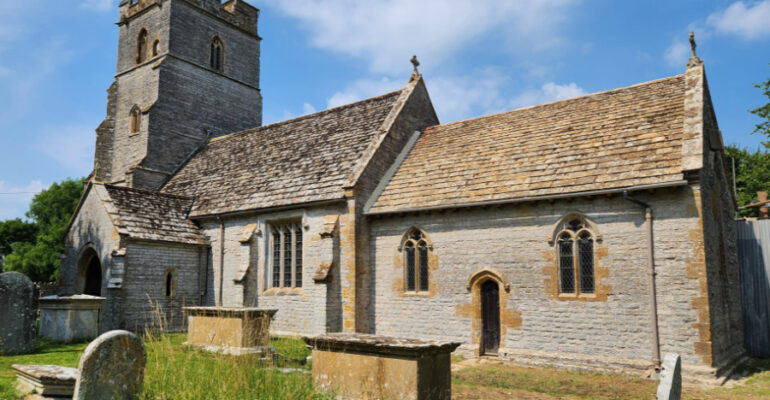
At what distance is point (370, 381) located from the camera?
7.70 meters

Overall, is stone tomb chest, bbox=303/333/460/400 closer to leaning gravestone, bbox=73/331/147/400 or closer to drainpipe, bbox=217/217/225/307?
leaning gravestone, bbox=73/331/147/400

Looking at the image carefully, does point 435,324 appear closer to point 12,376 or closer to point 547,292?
point 547,292

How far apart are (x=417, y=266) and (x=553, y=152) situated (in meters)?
5.44

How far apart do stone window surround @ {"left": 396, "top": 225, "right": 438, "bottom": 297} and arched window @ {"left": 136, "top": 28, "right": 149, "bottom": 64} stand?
70.2ft

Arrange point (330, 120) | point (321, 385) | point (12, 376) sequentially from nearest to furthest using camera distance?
point (321, 385) → point (12, 376) → point (330, 120)

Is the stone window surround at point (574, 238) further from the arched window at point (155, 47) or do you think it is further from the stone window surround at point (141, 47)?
the stone window surround at point (141, 47)

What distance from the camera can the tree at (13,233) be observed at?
4022cm

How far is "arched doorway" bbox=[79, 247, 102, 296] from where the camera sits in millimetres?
21406

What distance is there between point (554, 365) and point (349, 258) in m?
7.14

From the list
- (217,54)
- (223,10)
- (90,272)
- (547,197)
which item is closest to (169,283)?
(90,272)

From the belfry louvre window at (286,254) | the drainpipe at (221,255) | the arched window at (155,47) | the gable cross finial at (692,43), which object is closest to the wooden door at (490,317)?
the belfry louvre window at (286,254)

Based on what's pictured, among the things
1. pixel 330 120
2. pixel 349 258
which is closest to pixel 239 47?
pixel 330 120

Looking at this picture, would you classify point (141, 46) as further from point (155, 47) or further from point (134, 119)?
point (134, 119)

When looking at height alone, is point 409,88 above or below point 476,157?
above
